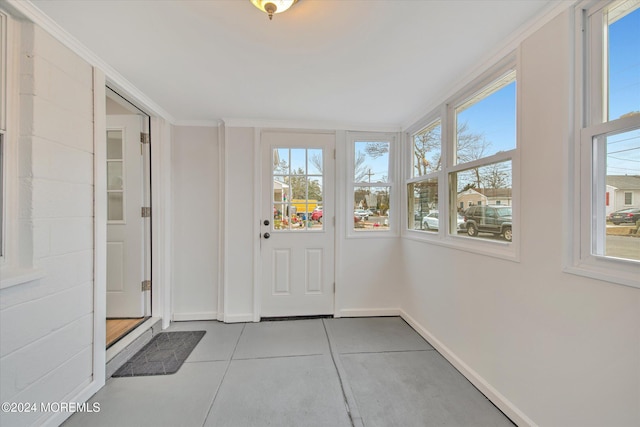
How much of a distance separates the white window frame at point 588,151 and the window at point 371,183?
189 centimetres

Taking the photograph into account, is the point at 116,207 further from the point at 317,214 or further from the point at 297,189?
the point at 317,214

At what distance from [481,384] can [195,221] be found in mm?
2900

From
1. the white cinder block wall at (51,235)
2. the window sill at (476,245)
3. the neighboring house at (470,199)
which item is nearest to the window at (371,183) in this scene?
→ the window sill at (476,245)

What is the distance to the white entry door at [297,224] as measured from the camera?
2861 mm

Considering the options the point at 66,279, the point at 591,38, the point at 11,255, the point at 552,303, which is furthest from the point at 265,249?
the point at 591,38

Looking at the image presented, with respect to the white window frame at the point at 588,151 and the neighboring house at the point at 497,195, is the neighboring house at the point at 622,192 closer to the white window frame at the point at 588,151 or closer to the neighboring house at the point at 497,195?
the white window frame at the point at 588,151

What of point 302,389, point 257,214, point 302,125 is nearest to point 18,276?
point 302,389

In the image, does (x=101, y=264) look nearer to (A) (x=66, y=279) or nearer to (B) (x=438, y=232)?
(A) (x=66, y=279)

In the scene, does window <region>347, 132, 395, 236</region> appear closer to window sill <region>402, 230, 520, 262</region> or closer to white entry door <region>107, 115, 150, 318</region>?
window sill <region>402, 230, 520, 262</region>

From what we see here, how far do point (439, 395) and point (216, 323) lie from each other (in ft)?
7.18

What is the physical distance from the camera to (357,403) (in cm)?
160

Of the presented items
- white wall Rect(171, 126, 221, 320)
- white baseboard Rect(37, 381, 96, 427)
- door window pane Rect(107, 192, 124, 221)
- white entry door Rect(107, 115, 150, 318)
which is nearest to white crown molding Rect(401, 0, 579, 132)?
white wall Rect(171, 126, 221, 320)

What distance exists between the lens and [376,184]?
9.89ft

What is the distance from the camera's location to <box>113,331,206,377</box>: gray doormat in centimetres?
191
